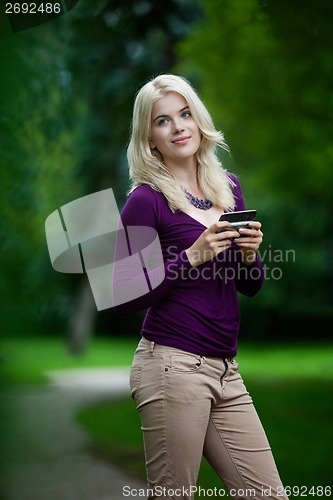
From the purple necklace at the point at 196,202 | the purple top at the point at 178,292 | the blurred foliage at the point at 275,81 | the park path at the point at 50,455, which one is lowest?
the park path at the point at 50,455

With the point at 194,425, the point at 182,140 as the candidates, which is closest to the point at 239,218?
the point at 182,140

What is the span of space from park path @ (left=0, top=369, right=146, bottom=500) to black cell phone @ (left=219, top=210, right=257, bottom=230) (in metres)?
1.83

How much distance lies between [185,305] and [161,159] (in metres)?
0.41

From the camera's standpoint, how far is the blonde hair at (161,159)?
198 centimetres

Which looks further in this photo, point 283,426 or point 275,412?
point 275,412

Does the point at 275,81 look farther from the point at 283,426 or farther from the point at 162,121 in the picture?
the point at 162,121

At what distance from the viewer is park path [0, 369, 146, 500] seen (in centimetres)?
428

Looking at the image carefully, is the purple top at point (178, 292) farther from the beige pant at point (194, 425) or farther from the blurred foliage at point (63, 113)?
the blurred foliage at point (63, 113)

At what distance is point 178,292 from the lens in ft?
6.36

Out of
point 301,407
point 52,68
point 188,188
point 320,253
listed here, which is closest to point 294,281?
point 320,253

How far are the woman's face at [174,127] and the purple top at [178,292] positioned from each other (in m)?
0.14

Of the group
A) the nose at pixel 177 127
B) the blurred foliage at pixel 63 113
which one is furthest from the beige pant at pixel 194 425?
the blurred foliage at pixel 63 113

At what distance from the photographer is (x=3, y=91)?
11.4 feet

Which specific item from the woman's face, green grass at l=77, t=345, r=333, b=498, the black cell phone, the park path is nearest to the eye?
the woman's face
